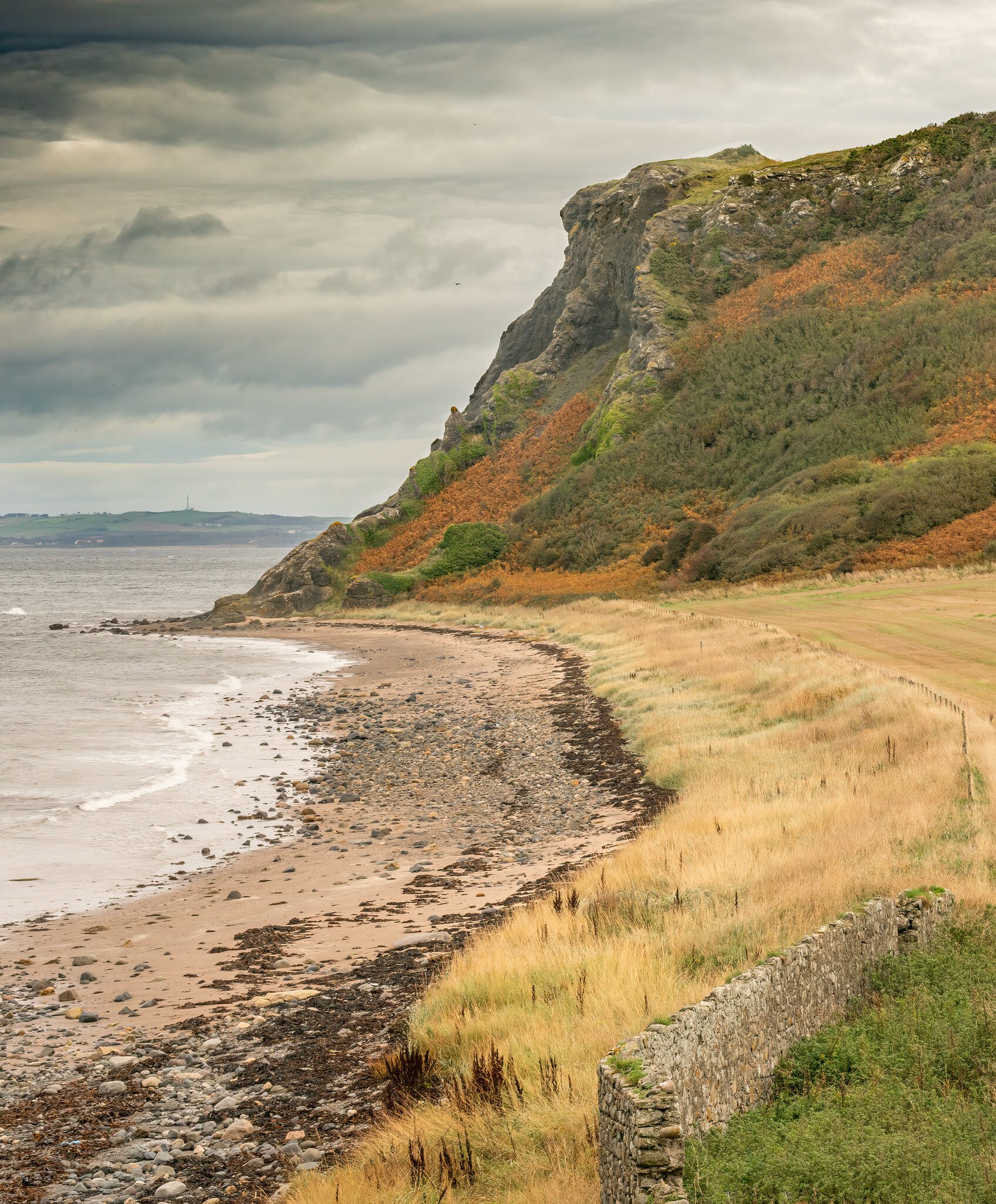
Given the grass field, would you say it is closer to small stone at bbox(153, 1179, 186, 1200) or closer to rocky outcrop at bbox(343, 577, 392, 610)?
small stone at bbox(153, 1179, 186, 1200)

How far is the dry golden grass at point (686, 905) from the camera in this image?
5402 mm

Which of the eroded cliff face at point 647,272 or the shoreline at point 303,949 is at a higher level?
the eroded cliff face at point 647,272

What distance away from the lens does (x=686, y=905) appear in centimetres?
845

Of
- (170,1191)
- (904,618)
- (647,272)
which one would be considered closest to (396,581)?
(647,272)

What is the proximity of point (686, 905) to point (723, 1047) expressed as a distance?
3.62 m

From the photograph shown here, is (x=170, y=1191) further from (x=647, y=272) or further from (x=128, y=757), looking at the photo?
(x=647, y=272)

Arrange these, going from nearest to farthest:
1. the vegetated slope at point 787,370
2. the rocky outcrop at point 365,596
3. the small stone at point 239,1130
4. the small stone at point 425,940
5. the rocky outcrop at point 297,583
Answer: the small stone at point 239,1130 → the small stone at point 425,940 → the vegetated slope at point 787,370 → the rocky outcrop at point 365,596 → the rocky outcrop at point 297,583

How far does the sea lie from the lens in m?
14.5

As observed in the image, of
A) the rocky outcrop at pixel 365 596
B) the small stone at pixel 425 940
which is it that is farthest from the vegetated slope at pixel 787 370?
the small stone at pixel 425 940

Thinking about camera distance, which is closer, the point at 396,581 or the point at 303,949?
the point at 303,949

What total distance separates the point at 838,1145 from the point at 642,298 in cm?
6979

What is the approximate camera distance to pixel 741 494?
53.3 meters

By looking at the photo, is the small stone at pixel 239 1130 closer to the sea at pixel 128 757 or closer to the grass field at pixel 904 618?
the sea at pixel 128 757

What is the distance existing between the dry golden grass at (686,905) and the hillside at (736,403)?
23794 millimetres
